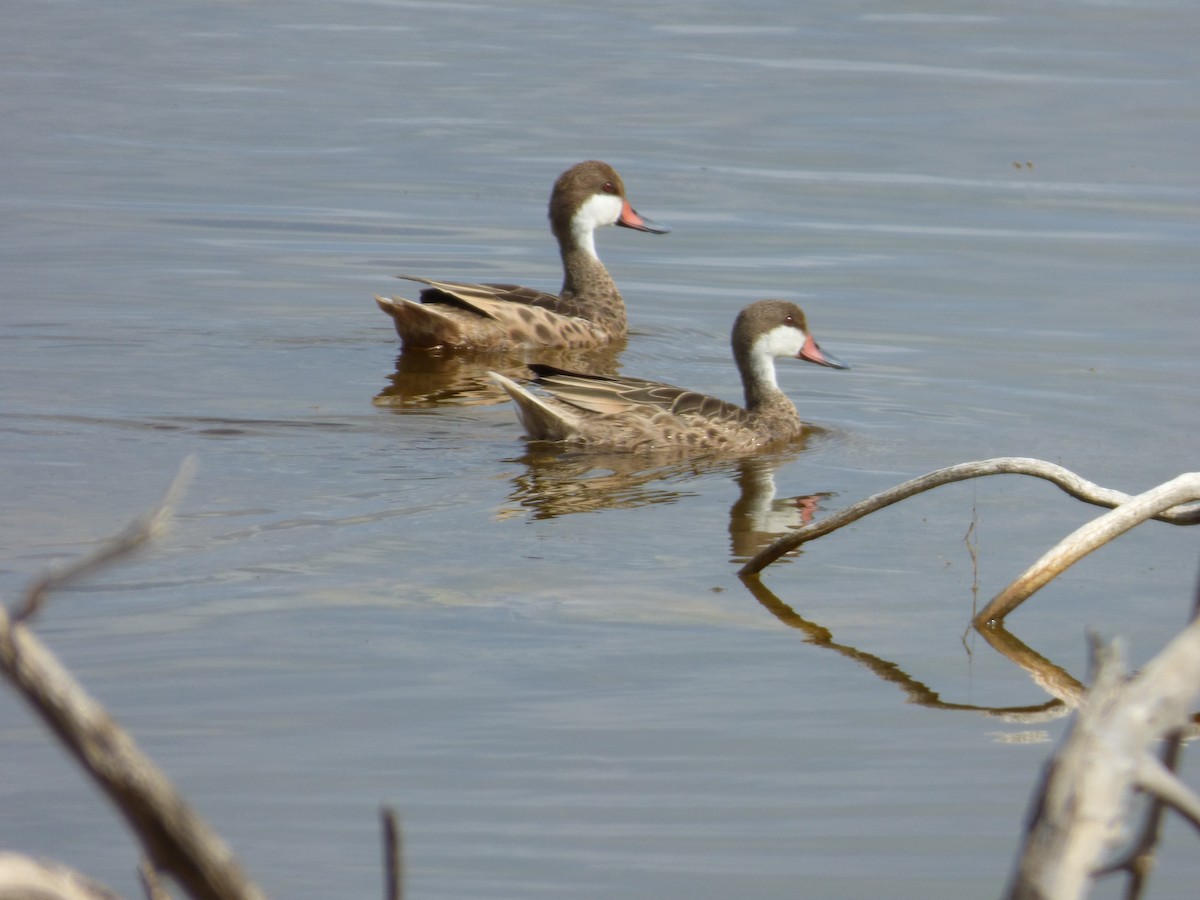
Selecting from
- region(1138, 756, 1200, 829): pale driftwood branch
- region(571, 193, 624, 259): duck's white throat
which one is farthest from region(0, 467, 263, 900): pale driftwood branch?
region(571, 193, 624, 259): duck's white throat

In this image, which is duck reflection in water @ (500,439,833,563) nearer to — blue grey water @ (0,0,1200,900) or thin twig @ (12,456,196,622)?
blue grey water @ (0,0,1200,900)

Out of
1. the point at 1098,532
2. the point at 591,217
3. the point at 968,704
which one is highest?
the point at 591,217

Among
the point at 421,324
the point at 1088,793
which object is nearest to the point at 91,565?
the point at 1088,793

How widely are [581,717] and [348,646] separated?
957mm

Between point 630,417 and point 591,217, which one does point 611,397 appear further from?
point 591,217

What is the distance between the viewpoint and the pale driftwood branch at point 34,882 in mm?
1898

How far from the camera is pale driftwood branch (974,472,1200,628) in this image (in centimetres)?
546

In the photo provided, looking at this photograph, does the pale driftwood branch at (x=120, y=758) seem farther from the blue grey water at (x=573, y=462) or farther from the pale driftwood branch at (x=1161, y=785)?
the blue grey water at (x=573, y=462)

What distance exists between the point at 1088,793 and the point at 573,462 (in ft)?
22.3

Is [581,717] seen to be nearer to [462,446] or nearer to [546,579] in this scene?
[546,579]

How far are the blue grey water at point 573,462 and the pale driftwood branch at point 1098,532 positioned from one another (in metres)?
0.24

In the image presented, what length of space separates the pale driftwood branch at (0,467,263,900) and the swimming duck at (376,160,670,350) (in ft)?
29.9

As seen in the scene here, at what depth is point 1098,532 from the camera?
5.62 meters

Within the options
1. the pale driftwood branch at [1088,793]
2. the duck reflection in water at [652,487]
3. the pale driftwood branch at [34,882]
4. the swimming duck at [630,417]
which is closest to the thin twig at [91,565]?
the pale driftwood branch at [34,882]
